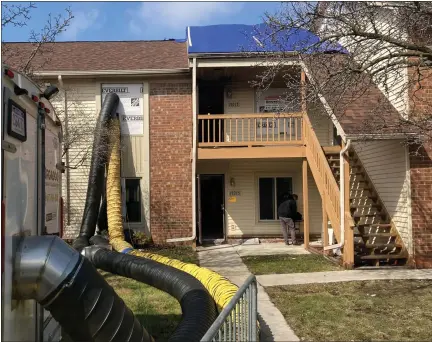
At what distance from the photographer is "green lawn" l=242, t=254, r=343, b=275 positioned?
9292 millimetres

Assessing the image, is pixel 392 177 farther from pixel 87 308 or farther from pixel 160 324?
pixel 87 308

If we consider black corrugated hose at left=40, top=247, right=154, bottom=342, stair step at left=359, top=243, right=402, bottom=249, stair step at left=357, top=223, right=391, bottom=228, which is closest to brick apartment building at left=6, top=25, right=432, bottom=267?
stair step at left=357, top=223, right=391, bottom=228

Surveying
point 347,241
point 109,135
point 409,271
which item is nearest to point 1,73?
point 347,241

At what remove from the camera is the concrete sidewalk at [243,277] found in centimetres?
541

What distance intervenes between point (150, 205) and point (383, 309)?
8.56m

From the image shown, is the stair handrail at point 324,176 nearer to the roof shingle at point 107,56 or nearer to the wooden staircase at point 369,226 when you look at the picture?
the wooden staircase at point 369,226

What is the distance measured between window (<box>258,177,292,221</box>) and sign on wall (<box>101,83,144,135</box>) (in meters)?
4.38

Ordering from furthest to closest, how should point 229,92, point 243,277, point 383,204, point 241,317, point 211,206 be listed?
point 211,206, point 229,92, point 383,204, point 243,277, point 241,317

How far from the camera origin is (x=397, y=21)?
775 cm

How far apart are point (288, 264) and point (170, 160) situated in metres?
5.39

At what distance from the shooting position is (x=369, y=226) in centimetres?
1005

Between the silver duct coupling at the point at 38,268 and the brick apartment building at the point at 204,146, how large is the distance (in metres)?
8.51

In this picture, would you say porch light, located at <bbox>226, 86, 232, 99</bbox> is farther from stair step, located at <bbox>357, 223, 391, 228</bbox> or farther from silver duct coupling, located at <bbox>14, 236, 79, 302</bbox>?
silver duct coupling, located at <bbox>14, 236, 79, 302</bbox>

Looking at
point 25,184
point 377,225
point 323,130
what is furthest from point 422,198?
point 25,184
